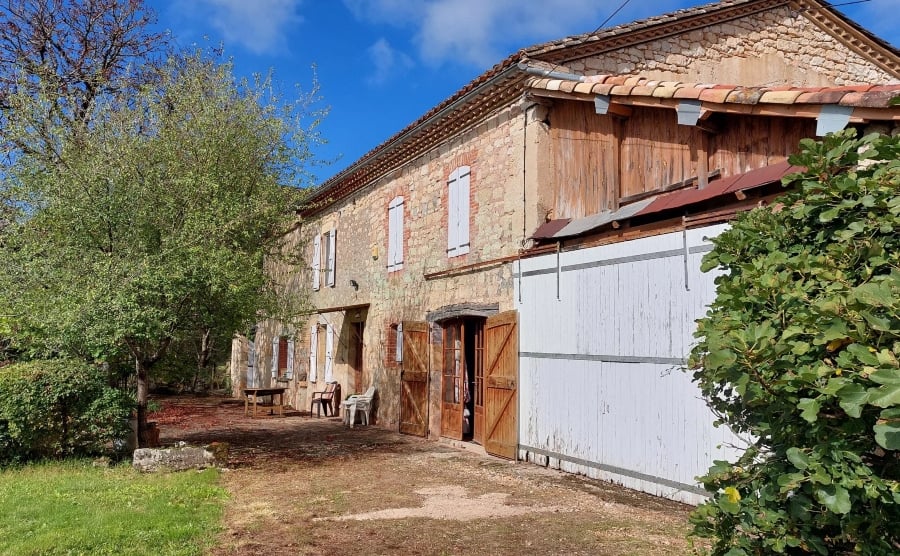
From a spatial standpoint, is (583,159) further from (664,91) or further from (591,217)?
(664,91)

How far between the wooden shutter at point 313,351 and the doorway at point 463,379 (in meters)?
6.17

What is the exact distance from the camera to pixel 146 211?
8.56 m

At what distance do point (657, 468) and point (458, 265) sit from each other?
478 cm

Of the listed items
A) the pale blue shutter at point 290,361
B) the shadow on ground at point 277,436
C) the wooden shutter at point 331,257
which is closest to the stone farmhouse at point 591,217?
the shadow on ground at point 277,436

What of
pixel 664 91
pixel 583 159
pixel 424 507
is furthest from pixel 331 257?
pixel 664 91

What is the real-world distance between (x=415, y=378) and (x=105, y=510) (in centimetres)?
608

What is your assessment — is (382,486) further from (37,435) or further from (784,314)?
(784,314)

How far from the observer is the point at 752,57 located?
33.3ft

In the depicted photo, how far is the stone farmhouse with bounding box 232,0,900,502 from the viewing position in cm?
636

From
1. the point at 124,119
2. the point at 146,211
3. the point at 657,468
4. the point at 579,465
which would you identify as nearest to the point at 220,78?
the point at 124,119

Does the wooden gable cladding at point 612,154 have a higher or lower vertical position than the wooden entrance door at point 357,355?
higher

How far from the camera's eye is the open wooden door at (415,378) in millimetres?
11312

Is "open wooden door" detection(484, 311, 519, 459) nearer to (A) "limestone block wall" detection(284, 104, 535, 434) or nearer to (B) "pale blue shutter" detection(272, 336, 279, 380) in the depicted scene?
(A) "limestone block wall" detection(284, 104, 535, 434)

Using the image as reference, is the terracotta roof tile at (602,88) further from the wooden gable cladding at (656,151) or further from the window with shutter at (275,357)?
the window with shutter at (275,357)
